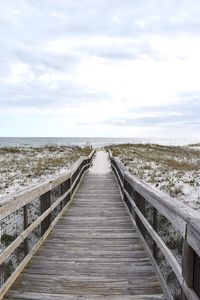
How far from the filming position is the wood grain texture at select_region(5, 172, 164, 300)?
140 inches

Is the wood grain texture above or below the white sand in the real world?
below

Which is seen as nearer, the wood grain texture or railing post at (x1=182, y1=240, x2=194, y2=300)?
railing post at (x1=182, y1=240, x2=194, y2=300)

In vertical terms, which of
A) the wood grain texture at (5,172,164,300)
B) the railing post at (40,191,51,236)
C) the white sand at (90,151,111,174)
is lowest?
the wood grain texture at (5,172,164,300)

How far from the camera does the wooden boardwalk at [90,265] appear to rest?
A: 140 inches

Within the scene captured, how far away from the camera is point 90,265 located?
14.6ft

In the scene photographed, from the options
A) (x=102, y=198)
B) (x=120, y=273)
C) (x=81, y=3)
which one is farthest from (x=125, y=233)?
(x=81, y=3)

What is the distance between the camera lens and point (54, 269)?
4246mm

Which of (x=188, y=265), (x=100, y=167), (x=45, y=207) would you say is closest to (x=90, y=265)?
(x=45, y=207)

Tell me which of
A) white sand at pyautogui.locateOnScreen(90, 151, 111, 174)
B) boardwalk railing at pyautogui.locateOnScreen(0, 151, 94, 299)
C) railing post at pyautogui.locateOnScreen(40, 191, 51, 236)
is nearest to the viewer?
boardwalk railing at pyautogui.locateOnScreen(0, 151, 94, 299)

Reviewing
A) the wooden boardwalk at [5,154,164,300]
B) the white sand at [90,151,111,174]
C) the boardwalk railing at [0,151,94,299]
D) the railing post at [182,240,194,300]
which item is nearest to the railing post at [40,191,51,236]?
the boardwalk railing at [0,151,94,299]

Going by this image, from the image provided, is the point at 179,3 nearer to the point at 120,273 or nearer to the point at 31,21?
the point at 31,21

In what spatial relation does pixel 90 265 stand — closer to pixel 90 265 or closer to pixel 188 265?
pixel 90 265

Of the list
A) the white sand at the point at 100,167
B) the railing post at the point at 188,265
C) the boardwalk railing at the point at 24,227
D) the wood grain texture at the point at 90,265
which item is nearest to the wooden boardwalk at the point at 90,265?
the wood grain texture at the point at 90,265

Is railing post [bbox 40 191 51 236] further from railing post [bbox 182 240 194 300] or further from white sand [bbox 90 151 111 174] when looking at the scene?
white sand [bbox 90 151 111 174]
